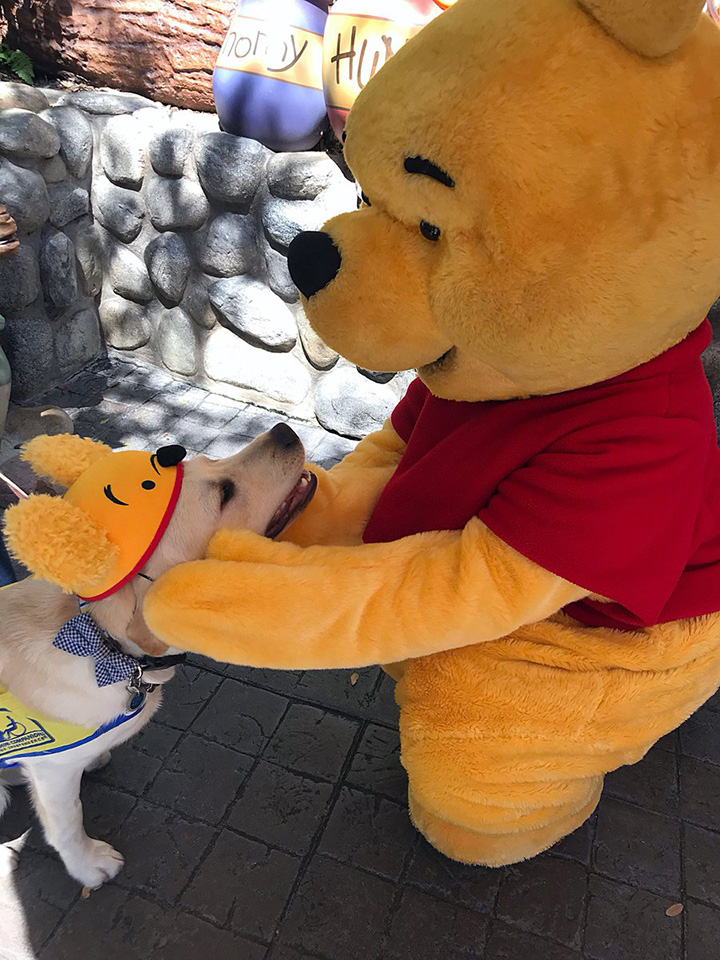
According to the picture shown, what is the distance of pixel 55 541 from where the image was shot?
1.24 metres

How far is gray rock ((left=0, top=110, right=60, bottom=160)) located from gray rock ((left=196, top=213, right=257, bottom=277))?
0.92 m

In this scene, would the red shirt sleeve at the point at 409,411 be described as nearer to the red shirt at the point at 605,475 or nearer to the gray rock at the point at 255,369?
the red shirt at the point at 605,475

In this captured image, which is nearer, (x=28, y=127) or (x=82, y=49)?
(x=28, y=127)

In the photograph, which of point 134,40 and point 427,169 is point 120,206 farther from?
point 427,169

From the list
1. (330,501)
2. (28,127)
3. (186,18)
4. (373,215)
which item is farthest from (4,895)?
(186,18)

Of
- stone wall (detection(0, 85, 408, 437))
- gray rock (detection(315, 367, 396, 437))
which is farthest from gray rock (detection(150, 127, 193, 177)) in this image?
gray rock (detection(315, 367, 396, 437))

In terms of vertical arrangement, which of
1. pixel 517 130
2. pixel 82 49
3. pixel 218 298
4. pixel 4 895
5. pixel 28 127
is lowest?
pixel 4 895

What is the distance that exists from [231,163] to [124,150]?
0.75m

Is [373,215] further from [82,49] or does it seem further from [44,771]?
[82,49]

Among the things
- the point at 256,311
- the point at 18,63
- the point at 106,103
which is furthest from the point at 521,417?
the point at 18,63

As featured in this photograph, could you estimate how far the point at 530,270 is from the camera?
1058 millimetres

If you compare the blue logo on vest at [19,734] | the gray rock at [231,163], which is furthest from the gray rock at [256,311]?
the blue logo on vest at [19,734]

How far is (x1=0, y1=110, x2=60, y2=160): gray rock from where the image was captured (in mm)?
3771

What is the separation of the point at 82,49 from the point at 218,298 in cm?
177
